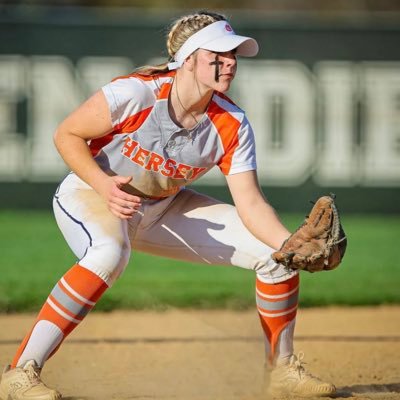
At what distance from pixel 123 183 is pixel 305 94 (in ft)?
25.6

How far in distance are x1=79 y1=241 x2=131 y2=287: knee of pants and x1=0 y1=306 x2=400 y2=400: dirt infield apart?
688 mm

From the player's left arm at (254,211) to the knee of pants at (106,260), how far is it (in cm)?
64

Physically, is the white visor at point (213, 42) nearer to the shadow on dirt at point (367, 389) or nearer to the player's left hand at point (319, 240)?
the player's left hand at point (319, 240)

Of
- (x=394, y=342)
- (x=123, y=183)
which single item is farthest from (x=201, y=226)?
(x=394, y=342)

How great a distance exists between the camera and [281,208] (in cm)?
1138

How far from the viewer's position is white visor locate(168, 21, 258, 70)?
3975 mm

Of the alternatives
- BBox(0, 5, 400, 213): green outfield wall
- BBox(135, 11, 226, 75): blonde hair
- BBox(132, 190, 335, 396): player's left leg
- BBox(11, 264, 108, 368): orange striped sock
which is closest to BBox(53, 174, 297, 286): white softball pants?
BBox(132, 190, 335, 396): player's left leg

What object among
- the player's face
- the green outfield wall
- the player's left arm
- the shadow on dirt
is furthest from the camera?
the green outfield wall

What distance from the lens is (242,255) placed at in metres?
4.25

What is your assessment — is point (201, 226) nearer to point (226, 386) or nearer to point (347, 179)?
point (226, 386)

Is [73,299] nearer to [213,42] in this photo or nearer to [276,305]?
[276,305]

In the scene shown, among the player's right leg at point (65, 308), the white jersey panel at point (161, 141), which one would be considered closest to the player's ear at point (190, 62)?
the white jersey panel at point (161, 141)

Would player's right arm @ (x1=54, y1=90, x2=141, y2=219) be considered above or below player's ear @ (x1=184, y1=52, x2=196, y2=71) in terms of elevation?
below

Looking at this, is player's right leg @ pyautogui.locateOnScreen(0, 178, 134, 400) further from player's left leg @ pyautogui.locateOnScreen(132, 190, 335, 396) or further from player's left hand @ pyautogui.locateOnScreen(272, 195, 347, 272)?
player's left hand @ pyautogui.locateOnScreen(272, 195, 347, 272)
